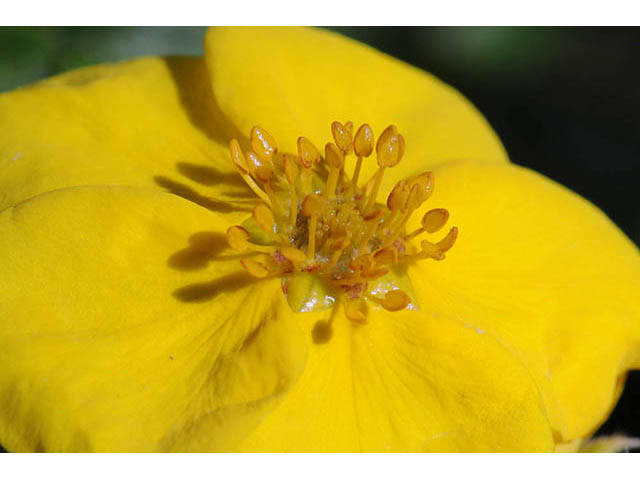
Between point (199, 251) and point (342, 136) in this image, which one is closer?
point (199, 251)

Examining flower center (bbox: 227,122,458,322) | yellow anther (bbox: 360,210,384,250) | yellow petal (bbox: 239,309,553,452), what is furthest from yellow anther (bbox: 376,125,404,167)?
yellow petal (bbox: 239,309,553,452)

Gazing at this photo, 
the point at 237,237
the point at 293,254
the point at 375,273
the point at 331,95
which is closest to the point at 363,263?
the point at 375,273

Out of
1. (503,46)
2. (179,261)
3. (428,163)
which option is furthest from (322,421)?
(503,46)

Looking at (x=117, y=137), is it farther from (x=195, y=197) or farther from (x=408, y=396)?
(x=408, y=396)

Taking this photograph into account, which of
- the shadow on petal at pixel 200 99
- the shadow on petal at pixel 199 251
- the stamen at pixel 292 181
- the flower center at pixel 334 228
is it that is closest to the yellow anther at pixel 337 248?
the flower center at pixel 334 228

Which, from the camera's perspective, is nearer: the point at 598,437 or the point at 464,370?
the point at 464,370

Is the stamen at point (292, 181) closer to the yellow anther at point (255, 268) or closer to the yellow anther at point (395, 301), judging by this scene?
the yellow anther at point (255, 268)

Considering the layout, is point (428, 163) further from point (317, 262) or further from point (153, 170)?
point (153, 170)
